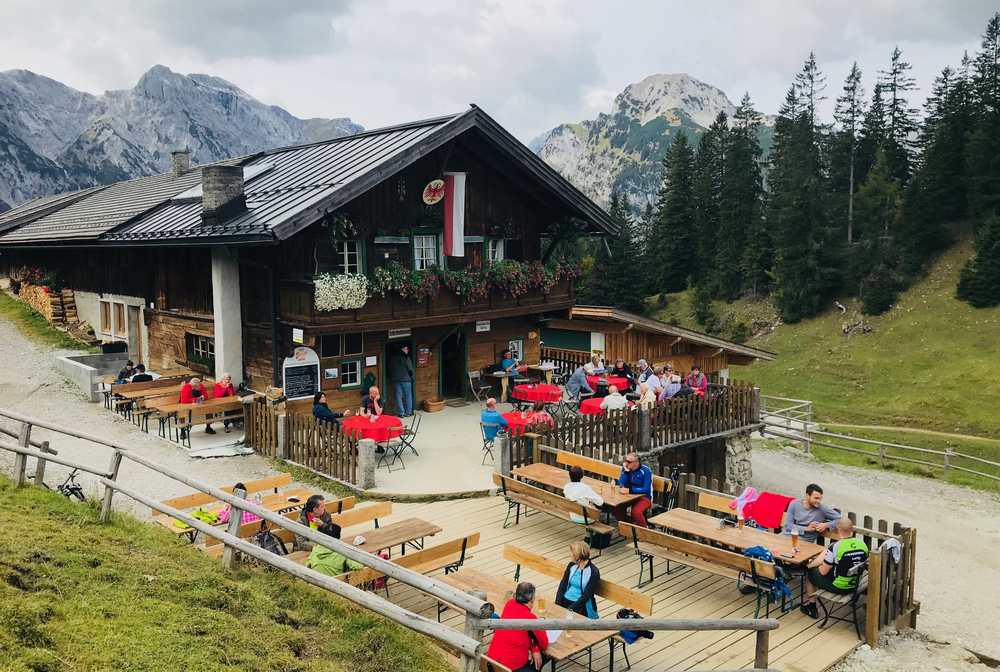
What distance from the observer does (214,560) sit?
8414mm

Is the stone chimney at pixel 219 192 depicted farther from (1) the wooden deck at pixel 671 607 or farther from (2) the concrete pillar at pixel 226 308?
(1) the wooden deck at pixel 671 607

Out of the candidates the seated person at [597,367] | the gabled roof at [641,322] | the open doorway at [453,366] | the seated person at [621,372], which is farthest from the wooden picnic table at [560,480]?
the gabled roof at [641,322]

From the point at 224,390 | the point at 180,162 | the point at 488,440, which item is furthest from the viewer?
the point at 180,162

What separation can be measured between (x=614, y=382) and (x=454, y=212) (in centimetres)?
653

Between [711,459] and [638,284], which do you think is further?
[638,284]

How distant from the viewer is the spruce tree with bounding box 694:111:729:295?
7662cm

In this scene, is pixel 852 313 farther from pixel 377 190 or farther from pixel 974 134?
pixel 377 190

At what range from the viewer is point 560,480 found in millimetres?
13234

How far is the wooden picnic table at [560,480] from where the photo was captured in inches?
461

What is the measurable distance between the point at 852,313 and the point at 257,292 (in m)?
51.7

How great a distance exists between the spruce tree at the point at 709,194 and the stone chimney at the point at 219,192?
192 ft

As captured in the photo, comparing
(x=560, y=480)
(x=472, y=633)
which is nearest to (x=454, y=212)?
(x=560, y=480)

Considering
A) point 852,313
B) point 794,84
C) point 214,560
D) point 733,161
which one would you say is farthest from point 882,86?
point 214,560

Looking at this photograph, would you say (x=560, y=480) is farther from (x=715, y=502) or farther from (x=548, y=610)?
(x=548, y=610)
